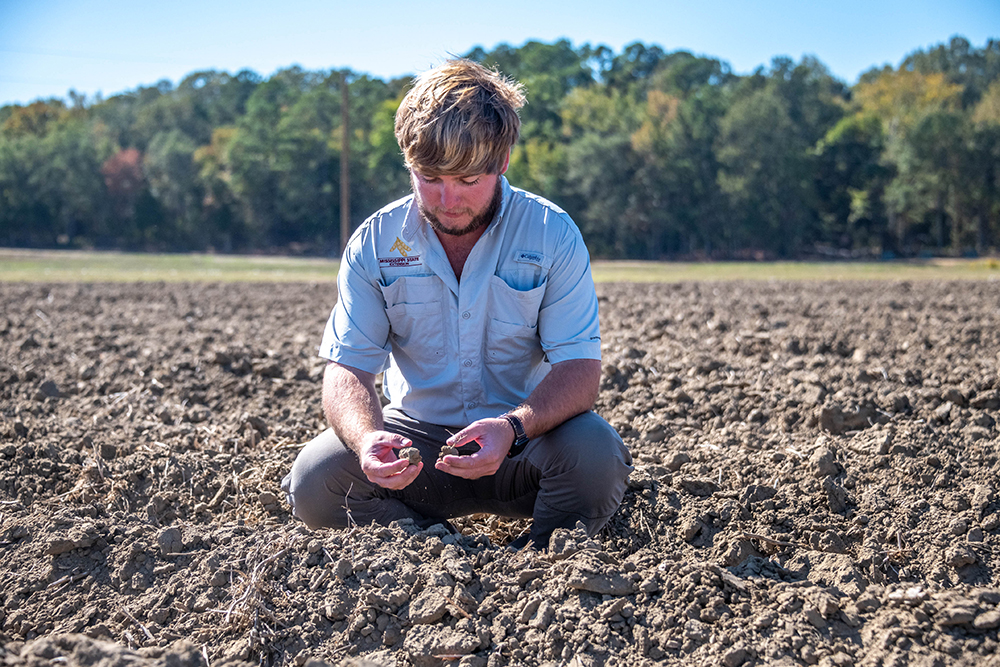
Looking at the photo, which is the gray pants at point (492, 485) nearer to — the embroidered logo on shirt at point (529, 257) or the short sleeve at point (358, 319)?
the short sleeve at point (358, 319)

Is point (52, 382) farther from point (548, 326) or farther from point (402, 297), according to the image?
point (548, 326)

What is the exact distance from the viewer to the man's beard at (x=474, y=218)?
297cm

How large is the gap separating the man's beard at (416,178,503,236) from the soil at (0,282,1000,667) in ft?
3.47

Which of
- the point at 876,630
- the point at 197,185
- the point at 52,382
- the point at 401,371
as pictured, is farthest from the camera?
the point at 197,185

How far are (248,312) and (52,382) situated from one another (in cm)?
467

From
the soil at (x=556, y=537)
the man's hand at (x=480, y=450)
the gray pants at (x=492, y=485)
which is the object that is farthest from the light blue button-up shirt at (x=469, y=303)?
the soil at (x=556, y=537)

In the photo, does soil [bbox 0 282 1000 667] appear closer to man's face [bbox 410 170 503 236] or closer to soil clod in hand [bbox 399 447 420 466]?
soil clod in hand [bbox 399 447 420 466]

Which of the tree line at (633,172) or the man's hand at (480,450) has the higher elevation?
the tree line at (633,172)

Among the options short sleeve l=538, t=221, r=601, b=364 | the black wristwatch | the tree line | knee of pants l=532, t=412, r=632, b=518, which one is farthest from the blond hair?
the tree line

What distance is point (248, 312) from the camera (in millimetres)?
10031

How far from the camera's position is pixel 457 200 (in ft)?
9.43

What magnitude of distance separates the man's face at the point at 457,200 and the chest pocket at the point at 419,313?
0.74ft

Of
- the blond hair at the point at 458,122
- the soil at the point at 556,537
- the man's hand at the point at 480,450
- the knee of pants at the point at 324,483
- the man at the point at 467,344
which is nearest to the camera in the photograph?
the soil at the point at 556,537

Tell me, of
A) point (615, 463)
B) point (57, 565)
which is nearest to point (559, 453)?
point (615, 463)
